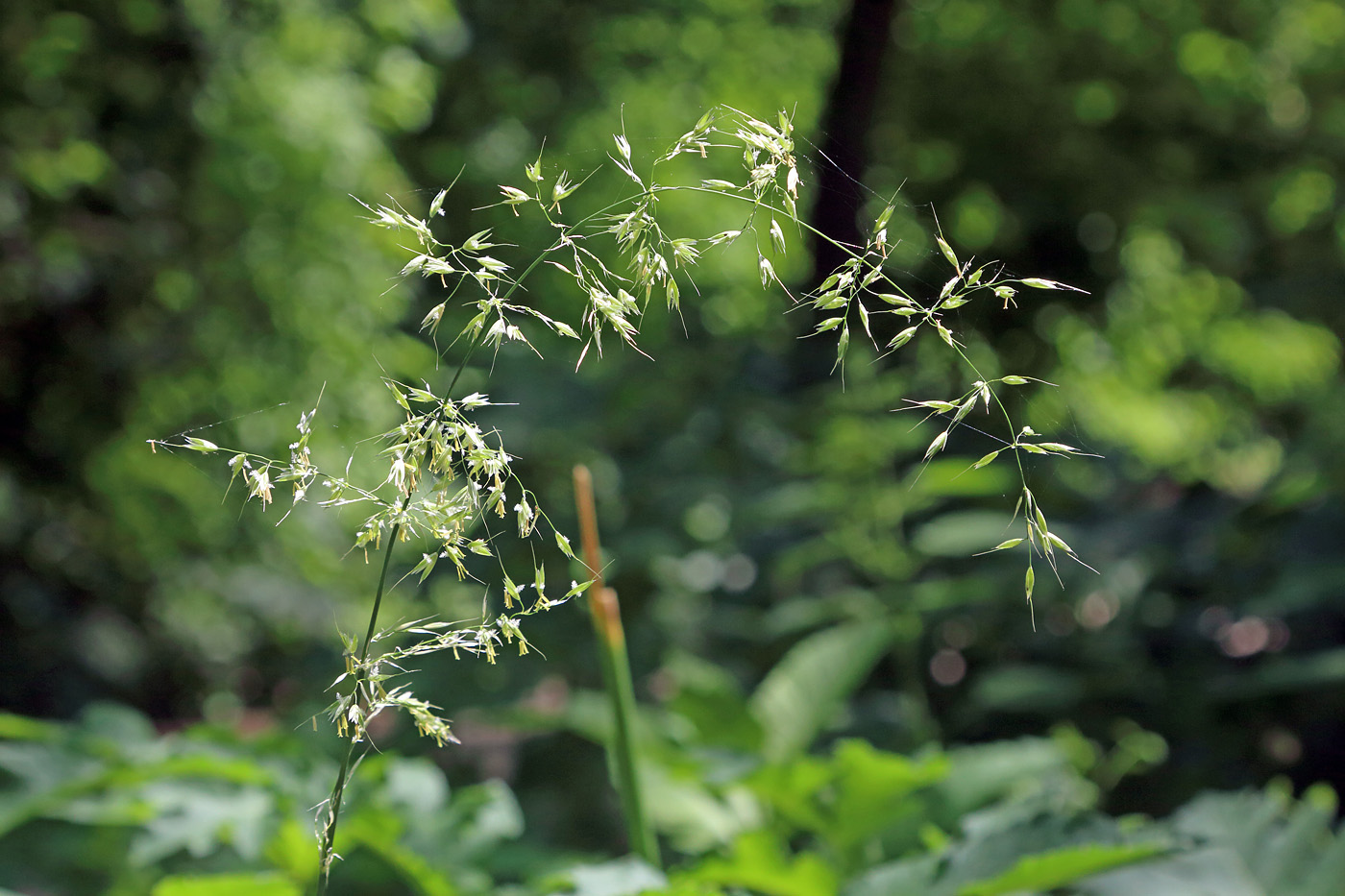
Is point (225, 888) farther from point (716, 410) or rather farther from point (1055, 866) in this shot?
point (716, 410)

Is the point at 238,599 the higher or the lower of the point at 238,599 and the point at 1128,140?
the lower

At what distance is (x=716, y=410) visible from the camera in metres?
3.18

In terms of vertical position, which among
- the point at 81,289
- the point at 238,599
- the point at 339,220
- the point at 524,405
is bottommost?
the point at 524,405

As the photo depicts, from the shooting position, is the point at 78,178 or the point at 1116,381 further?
the point at 1116,381

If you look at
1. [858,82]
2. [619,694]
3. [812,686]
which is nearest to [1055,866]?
[619,694]

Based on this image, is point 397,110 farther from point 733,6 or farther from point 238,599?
point 733,6

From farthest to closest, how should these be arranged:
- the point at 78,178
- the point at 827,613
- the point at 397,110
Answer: the point at 397,110 < the point at 78,178 < the point at 827,613

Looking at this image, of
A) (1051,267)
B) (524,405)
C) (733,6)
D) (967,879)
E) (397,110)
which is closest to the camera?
(967,879)

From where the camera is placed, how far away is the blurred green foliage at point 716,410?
72.5 inches

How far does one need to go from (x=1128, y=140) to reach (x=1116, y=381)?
1195mm

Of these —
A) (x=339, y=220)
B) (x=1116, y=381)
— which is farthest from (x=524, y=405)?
(x=1116, y=381)

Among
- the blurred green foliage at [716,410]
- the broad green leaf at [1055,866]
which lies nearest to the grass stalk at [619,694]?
the blurred green foliage at [716,410]

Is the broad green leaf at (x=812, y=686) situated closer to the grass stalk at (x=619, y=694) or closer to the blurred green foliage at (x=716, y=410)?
the blurred green foliage at (x=716, y=410)

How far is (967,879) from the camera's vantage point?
1067 mm
